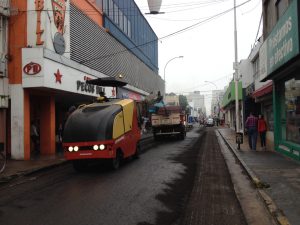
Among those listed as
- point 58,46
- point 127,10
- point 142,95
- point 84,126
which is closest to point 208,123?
point 142,95

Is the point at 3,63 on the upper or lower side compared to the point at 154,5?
lower

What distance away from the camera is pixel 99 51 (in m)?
29.9

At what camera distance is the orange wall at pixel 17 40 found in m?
19.0

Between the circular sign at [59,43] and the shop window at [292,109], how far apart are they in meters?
10.2

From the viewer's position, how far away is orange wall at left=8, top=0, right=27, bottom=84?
19.0m

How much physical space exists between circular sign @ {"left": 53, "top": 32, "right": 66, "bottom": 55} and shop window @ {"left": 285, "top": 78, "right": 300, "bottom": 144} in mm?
10160

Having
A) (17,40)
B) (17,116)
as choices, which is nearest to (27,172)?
(17,116)

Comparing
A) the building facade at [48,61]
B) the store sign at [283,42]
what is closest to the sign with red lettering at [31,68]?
the building facade at [48,61]

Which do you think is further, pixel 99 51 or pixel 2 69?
pixel 99 51

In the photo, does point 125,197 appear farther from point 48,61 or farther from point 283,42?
point 48,61

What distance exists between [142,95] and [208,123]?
4518cm

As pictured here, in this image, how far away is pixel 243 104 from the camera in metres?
39.4

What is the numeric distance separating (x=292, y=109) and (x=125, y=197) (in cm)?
882

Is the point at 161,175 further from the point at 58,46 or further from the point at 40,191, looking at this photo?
the point at 58,46
